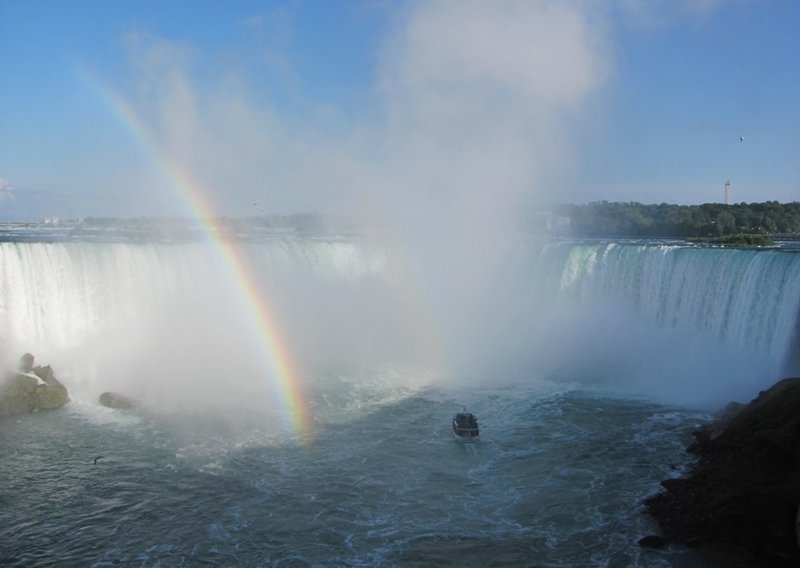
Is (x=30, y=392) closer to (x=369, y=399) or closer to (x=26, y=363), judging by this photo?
(x=26, y=363)

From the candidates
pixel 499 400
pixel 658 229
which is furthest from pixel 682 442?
pixel 658 229

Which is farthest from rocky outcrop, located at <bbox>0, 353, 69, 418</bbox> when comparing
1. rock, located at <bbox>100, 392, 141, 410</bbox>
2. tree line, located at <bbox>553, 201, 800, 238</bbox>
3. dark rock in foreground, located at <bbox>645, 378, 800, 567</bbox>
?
tree line, located at <bbox>553, 201, 800, 238</bbox>

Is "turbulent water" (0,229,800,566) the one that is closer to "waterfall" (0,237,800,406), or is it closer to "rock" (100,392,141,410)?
"waterfall" (0,237,800,406)

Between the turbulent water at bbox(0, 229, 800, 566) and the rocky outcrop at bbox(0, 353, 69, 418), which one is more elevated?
the turbulent water at bbox(0, 229, 800, 566)

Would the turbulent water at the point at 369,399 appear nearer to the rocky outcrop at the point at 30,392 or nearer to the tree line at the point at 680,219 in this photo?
the rocky outcrop at the point at 30,392

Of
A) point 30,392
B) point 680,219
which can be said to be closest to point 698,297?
point 30,392

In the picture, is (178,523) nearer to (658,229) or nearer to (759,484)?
(759,484)
